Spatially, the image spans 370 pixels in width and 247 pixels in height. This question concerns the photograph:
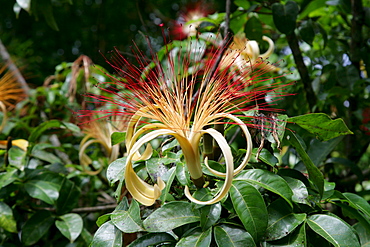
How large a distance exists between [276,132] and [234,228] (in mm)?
291

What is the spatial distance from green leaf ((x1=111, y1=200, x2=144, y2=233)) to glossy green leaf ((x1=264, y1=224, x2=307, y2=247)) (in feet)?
1.06

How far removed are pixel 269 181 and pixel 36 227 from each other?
1119 millimetres

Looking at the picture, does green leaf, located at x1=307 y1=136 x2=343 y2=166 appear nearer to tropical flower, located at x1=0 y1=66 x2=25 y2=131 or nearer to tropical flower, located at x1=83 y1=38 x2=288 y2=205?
tropical flower, located at x1=83 y1=38 x2=288 y2=205

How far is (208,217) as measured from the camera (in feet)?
3.21

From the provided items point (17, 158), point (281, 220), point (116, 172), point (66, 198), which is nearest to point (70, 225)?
point (66, 198)

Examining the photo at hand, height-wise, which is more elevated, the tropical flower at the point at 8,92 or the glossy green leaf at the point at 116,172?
the tropical flower at the point at 8,92

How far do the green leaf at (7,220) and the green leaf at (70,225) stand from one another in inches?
6.7

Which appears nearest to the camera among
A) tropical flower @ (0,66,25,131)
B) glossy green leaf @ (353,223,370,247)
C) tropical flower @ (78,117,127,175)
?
glossy green leaf @ (353,223,370,247)

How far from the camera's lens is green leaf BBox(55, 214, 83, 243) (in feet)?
5.35

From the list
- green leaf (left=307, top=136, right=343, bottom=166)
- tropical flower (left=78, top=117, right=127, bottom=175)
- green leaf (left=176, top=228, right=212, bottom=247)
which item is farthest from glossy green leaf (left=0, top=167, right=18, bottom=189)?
green leaf (left=307, top=136, right=343, bottom=166)

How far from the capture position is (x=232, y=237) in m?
0.95

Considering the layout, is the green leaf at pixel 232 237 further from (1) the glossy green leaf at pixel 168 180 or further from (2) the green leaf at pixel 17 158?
(2) the green leaf at pixel 17 158

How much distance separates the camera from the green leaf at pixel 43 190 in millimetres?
1698

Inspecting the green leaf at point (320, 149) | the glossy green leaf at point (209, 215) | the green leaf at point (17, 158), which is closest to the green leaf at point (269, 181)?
the glossy green leaf at point (209, 215)
